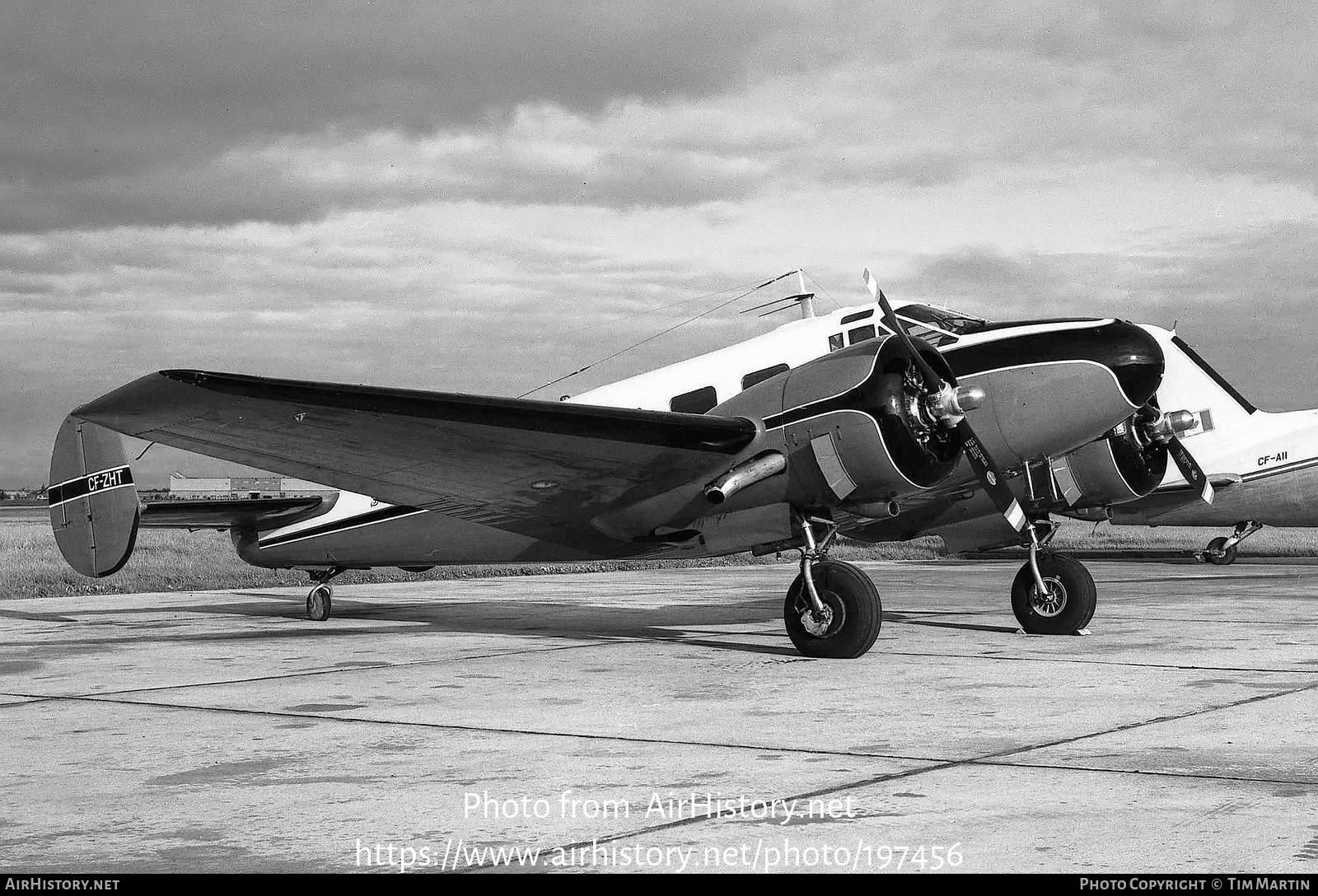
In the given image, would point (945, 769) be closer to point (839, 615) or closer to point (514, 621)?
point (839, 615)

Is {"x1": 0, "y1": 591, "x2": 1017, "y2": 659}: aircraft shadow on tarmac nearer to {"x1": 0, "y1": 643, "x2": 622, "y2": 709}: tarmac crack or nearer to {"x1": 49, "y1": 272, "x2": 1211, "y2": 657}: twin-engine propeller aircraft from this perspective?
{"x1": 49, "y1": 272, "x2": 1211, "y2": 657}: twin-engine propeller aircraft

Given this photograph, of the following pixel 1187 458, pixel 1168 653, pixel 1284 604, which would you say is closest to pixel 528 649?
pixel 1168 653

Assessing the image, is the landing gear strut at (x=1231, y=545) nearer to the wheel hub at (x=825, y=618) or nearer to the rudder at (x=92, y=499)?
the wheel hub at (x=825, y=618)

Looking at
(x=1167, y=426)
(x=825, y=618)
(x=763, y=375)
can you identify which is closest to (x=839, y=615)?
(x=825, y=618)

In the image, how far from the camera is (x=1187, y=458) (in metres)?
13.9

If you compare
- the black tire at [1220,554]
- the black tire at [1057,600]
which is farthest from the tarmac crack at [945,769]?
the black tire at [1220,554]

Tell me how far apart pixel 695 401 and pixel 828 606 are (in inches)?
129

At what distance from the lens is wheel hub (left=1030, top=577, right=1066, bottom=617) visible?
12562mm

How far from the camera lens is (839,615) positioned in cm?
1030

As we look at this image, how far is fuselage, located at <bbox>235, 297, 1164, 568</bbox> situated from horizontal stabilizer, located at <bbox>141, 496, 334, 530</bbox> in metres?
2.99

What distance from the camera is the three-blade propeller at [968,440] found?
10.2 m

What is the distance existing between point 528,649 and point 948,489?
4388 millimetres

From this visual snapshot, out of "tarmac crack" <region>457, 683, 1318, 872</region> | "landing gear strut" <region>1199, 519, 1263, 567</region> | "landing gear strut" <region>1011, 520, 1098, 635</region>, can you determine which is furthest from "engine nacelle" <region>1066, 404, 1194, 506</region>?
"landing gear strut" <region>1199, 519, 1263, 567</region>
